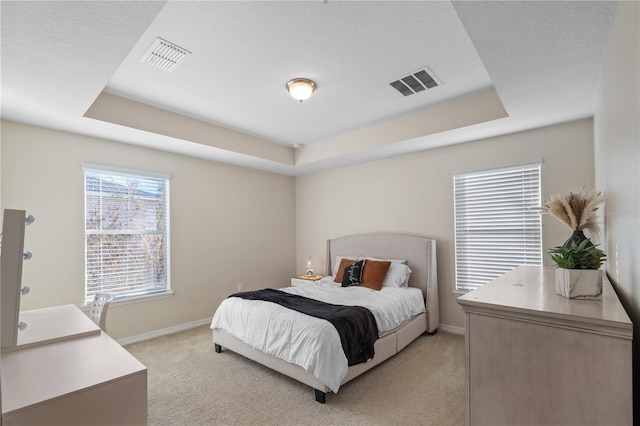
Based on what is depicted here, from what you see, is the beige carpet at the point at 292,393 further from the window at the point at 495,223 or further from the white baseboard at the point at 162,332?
the window at the point at 495,223

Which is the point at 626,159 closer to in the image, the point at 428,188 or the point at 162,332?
the point at 428,188

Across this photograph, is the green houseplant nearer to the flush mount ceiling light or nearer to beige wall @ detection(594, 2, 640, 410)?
beige wall @ detection(594, 2, 640, 410)

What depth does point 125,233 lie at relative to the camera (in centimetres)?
393

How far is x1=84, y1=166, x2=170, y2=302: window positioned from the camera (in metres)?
3.67

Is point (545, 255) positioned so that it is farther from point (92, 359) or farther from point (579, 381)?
point (92, 359)

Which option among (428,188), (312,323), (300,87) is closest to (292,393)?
(312,323)

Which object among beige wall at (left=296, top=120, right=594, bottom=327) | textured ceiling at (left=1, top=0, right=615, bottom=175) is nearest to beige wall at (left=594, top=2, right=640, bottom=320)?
textured ceiling at (left=1, top=0, right=615, bottom=175)

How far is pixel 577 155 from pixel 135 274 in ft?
17.5

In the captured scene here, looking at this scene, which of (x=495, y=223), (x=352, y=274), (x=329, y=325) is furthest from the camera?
(x=352, y=274)

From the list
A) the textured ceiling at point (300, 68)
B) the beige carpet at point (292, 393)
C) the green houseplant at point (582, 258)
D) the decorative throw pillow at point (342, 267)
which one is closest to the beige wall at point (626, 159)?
the green houseplant at point (582, 258)

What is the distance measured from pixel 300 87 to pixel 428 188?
7.83 ft

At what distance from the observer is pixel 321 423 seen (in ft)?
7.49

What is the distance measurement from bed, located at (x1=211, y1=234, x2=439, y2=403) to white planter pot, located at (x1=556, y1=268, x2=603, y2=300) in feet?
5.69

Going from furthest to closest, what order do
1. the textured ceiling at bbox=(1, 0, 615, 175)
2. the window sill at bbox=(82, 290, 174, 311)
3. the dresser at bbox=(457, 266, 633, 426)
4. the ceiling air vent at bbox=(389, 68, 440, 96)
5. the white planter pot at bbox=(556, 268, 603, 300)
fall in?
the window sill at bbox=(82, 290, 174, 311), the ceiling air vent at bbox=(389, 68, 440, 96), the textured ceiling at bbox=(1, 0, 615, 175), the white planter pot at bbox=(556, 268, 603, 300), the dresser at bbox=(457, 266, 633, 426)
